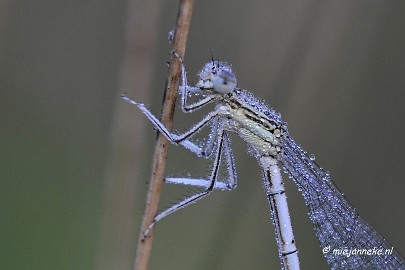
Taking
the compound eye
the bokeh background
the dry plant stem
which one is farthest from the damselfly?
the bokeh background

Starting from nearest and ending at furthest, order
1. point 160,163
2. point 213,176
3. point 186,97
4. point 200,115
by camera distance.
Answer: point 160,163 → point 186,97 → point 213,176 → point 200,115

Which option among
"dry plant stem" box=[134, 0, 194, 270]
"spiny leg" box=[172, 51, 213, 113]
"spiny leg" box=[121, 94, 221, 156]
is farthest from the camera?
"spiny leg" box=[172, 51, 213, 113]

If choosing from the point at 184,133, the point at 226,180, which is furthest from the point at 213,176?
the point at 184,133

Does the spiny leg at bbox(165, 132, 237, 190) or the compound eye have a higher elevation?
the compound eye

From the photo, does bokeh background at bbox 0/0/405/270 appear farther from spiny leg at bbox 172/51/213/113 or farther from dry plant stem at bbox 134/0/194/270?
dry plant stem at bbox 134/0/194/270

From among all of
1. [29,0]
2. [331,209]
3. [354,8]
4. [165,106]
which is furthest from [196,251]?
[29,0]

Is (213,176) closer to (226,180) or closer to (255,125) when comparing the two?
(226,180)

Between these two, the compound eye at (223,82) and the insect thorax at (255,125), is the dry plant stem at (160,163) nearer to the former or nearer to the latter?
the compound eye at (223,82)
